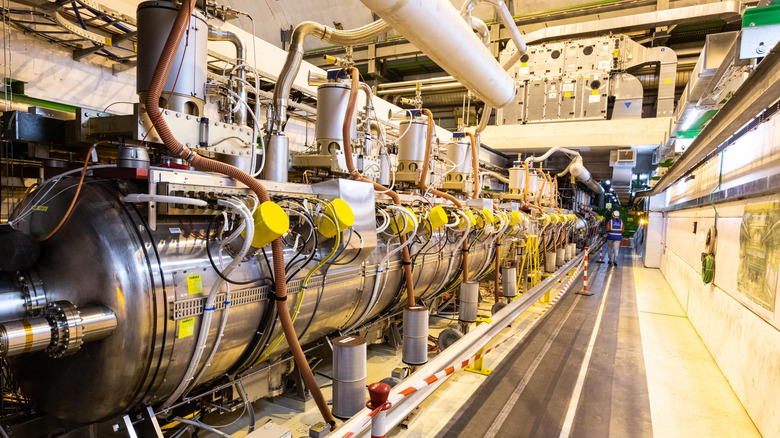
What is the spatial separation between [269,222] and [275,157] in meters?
0.83

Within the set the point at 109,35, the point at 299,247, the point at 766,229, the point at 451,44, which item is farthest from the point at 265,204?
the point at 766,229

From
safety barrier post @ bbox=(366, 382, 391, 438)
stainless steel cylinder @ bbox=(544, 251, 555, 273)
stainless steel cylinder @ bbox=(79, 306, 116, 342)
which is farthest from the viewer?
stainless steel cylinder @ bbox=(544, 251, 555, 273)

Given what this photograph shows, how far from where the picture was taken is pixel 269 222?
163 cm

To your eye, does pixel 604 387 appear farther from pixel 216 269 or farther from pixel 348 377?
pixel 216 269

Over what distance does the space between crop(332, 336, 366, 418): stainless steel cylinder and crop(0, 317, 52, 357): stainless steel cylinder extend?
43.2 inches

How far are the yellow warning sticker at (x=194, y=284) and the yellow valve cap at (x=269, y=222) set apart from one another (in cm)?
30

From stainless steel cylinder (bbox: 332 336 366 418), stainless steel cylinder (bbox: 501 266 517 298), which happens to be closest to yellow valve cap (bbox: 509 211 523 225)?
stainless steel cylinder (bbox: 501 266 517 298)

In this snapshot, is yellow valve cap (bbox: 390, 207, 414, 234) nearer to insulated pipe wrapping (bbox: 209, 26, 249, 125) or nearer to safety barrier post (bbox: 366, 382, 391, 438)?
insulated pipe wrapping (bbox: 209, 26, 249, 125)

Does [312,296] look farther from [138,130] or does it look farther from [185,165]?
[138,130]

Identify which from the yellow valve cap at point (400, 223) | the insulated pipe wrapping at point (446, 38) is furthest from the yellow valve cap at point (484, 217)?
the insulated pipe wrapping at point (446, 38)

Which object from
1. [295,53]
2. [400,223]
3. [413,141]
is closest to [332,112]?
[295,53]

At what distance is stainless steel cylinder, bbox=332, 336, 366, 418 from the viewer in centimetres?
204

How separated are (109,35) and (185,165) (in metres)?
2.06

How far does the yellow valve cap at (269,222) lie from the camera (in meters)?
1.64
